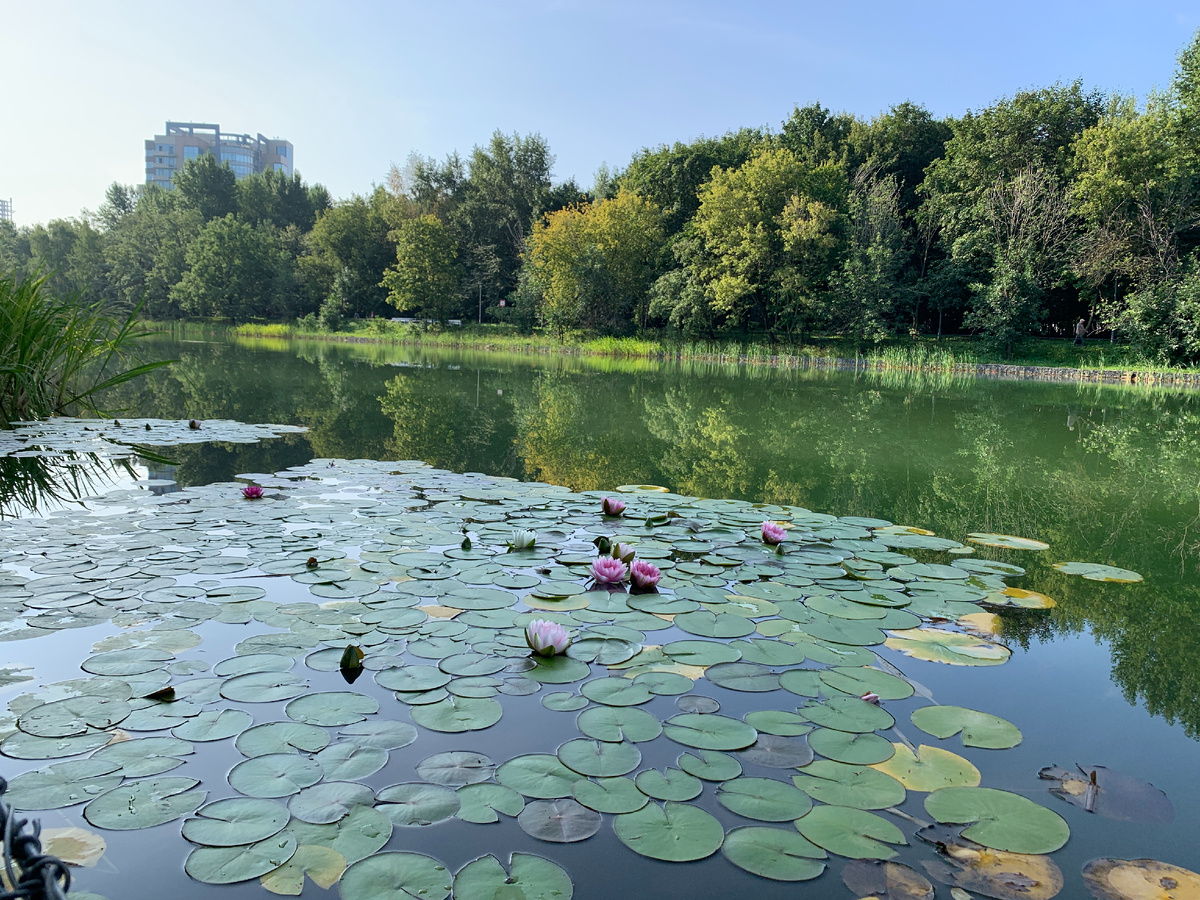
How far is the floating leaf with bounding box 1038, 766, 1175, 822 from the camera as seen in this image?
1.49 m

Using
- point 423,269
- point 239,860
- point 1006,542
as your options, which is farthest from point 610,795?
point 423,269

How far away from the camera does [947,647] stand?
7.52 feet

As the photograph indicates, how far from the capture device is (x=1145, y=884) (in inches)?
50.1

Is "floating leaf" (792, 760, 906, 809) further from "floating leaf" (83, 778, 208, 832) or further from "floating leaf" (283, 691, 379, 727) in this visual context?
"floating leaf" (83, 778, 208, 832)

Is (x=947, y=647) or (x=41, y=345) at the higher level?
(x=41, y=345)

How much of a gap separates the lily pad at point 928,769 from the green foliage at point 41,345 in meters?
5.49

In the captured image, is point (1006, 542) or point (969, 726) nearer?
point (969, 726)

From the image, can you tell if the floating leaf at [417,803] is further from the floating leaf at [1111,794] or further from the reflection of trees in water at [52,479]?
the reflection of trees in water at [52,479]

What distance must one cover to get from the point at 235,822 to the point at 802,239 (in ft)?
80.0

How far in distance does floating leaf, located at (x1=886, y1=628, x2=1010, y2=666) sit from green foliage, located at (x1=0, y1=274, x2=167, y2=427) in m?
5.31

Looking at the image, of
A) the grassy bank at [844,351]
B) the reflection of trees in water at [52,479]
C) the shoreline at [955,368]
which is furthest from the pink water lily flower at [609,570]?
the grassy bank at [844,351]

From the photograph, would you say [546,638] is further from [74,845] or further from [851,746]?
[74,845]

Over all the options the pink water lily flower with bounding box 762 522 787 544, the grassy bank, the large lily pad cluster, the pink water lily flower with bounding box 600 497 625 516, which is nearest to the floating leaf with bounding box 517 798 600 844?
the large lily pad cluster

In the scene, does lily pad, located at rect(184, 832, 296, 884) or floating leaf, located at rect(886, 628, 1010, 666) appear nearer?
lily pad, located at rect(184, 832, 296, 884)
